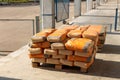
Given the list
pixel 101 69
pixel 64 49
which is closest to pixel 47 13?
pixel 64 49

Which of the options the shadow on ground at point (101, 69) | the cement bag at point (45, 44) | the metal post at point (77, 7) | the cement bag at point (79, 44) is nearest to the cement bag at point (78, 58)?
the cement bag at point (79, 44)

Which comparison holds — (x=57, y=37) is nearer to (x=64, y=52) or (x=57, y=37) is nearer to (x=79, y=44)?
(x=64, y=52)

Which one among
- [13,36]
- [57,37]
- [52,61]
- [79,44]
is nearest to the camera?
[79,44]

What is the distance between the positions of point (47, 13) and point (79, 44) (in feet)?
16.0

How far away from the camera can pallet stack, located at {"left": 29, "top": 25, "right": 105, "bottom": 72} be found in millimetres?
8211

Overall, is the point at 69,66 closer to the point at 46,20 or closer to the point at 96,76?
the point at 96,76

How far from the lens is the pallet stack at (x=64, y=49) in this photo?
8.21 meters

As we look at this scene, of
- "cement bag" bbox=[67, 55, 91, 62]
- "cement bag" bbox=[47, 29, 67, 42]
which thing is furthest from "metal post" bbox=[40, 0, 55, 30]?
"cement bag" bbox=[67, 55, 91, 62]

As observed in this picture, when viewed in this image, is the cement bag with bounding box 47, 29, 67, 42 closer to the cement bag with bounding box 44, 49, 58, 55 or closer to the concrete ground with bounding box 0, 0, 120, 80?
the cement bag with bounding box 44, 49, 58, 55

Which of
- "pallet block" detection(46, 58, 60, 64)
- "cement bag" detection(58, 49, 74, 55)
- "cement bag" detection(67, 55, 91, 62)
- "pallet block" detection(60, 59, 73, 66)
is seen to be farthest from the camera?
"pallet block" detection(46, 58, 60, 64)

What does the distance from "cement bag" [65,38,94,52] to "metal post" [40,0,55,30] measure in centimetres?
448

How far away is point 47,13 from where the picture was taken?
12.8m

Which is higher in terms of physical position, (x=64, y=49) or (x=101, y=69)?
(x=64, y=49)

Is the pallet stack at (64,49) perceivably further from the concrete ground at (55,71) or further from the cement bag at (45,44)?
the concrete ground at (55,71)
